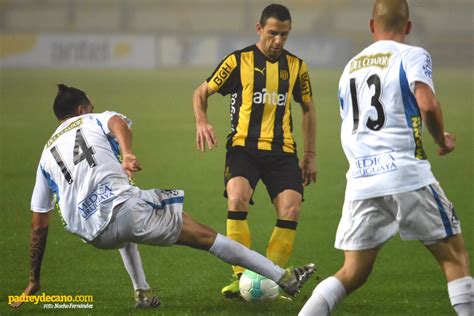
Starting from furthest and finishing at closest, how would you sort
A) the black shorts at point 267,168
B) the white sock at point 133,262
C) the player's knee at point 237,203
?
the black shorts at point 267,168 → the player's knee at point 237,203 → the white sock at point 133,262

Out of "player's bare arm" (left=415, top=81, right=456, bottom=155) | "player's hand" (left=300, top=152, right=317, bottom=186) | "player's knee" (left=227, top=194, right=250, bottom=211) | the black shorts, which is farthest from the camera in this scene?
"player's hand" (left=300, top=152, right=317, bottom=186)

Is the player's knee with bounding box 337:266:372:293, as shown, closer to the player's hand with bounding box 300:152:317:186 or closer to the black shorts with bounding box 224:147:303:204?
the black shorts with bounding box 224:147:303:204

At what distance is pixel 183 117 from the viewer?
26297 mm

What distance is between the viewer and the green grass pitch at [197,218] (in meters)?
8.20

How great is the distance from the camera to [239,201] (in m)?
8.14

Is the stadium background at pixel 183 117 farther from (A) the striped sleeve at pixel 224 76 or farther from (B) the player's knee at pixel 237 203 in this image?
(A) the striped sleeve at pixel 224 76

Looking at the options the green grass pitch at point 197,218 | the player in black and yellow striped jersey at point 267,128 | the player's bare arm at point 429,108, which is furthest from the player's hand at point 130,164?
the player's bare arm at point 429,108

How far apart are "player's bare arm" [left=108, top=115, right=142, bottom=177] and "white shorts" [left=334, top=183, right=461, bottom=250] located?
1.35 meters

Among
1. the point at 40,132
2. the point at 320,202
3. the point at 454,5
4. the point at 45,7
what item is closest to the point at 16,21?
the point at 45,7

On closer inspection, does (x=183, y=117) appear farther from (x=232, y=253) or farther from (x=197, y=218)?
(x=232, y=253)

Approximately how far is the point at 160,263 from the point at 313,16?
42173 millimetres

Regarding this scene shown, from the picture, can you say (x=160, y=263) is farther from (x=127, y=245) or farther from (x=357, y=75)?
(x=357, y=75)

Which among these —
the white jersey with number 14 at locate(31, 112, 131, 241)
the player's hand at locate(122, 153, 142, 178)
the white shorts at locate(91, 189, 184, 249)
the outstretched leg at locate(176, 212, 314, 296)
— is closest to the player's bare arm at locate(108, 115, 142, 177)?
the player's hand at locate(122, 153, 142, 178)

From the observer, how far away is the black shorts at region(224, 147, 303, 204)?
8.27 meters
